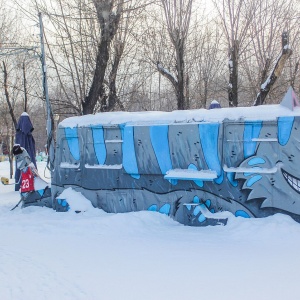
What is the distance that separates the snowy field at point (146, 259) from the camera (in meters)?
4.52

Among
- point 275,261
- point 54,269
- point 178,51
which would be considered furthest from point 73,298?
point 178,51

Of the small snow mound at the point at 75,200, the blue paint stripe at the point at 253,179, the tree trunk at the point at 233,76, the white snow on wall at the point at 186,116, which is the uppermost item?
the tree trunk at the point at 233,76

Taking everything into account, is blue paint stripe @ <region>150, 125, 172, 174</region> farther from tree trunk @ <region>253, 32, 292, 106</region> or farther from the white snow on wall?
tree trunk @ <region>253, 32, 292, 106</region>

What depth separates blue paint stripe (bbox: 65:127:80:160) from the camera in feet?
30.7

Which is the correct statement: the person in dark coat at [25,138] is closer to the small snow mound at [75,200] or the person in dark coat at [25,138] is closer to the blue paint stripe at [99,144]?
the small snow mound at [75,200]

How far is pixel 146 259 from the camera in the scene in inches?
228

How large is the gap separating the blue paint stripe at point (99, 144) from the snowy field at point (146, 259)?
3.92 feet

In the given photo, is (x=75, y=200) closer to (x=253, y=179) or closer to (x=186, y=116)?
(x=186, y=116)

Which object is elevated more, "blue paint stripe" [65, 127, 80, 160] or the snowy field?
"blue paint stripe" [65, 127, 80, 160]

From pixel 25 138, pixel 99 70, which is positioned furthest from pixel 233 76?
pixel 25 138

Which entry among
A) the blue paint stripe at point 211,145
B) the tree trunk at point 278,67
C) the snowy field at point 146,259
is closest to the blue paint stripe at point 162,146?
the blue paint stripe at point 211,145

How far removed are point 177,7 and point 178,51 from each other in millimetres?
1408

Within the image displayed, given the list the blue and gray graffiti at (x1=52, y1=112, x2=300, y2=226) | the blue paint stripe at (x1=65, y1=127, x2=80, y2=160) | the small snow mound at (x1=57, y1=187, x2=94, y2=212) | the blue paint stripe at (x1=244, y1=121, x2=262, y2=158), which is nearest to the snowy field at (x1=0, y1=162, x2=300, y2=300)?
the blue and gray graffiti at (x1=52, y1=112, x2=300, y2=226)

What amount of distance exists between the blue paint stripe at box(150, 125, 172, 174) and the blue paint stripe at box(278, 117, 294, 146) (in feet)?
7.02
